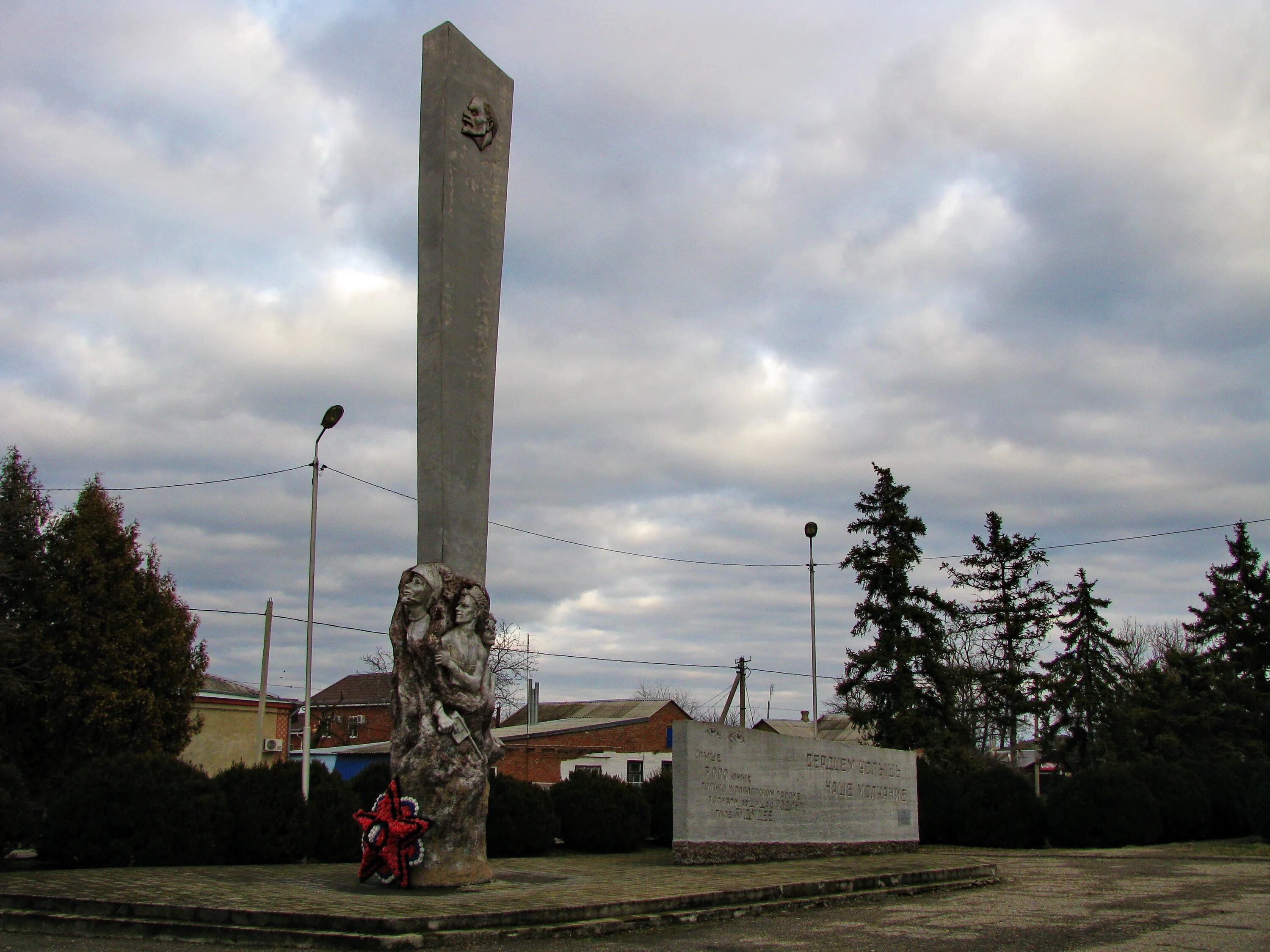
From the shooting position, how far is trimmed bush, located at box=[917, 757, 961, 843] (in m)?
21.9

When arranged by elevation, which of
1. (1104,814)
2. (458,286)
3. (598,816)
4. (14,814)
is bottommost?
(1104,814)

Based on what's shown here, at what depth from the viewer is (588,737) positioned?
150ft

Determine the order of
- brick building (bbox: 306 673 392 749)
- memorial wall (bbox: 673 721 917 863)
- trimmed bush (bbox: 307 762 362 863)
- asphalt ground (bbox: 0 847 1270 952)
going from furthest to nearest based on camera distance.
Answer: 1. brick building (bbox: 306 673 392 749)
2. memorial wall (bbox: 673 721 917 863)
3. trimmed bush (bbox: 307 762 362 863)
4. asphalt ground (bbox: 0 847 1270 952)

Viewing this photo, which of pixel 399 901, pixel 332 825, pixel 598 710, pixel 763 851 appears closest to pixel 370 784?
pixel 332 825

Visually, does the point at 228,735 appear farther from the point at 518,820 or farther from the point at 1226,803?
the point at 1226,803

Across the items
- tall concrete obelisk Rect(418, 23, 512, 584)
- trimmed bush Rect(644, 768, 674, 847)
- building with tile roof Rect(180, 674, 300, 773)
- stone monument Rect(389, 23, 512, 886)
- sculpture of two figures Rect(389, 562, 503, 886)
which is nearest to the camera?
sculpture of two figures Rect(389, 562, 503, 886)

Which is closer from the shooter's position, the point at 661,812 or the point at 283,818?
the point at 283,818

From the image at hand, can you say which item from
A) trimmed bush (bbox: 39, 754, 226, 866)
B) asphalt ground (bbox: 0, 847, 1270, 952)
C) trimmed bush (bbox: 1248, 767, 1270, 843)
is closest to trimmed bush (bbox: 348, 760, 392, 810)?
trimmed bush (bbox: 39, 754, 226, 866)

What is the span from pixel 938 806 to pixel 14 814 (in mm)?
17029

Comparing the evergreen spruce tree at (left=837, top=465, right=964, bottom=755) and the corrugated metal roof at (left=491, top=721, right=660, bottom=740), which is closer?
the evergreen spruce tree at (left=837, top=465, right=964, bottom=755)

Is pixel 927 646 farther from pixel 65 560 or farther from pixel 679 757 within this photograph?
pixel 65 560

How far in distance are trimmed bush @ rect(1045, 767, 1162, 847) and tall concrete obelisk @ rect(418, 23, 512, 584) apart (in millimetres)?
15724

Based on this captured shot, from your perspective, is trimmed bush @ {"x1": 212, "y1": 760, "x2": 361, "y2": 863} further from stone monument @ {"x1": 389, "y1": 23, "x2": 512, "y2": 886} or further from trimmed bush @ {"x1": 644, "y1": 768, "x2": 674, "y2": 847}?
trimmed bush @ {"x1": 644, "y1": 768, "x2": 674, "y2": 847}

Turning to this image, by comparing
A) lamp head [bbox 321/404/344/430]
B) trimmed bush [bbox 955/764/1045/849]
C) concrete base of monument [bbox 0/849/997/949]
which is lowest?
trimmed bush [bbox 955/764/1045/849]
